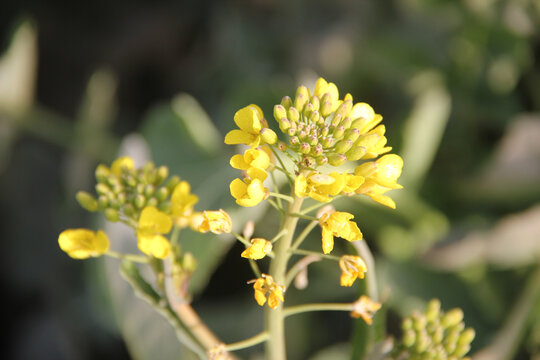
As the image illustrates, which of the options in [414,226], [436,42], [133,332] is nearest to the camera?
[133,332]

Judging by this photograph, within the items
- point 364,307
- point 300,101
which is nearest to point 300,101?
point 300,101

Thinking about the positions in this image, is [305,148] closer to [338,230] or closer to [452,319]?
[338,230]

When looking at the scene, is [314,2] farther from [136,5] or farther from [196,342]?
[196,342]

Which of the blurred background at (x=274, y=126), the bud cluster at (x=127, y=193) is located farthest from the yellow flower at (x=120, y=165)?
the blurred background at (x=274, y=126)

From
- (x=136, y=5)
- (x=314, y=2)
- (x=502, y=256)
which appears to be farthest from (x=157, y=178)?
(x=136, y=5)

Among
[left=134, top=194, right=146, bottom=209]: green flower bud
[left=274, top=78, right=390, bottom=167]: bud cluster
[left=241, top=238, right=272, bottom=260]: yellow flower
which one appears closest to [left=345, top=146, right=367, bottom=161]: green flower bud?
[left=274, top=78, right=390, bottom=167]: bud cluster

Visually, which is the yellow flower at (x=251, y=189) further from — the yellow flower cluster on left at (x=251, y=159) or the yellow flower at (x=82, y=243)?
the yellow flower at (x=82, y=243)

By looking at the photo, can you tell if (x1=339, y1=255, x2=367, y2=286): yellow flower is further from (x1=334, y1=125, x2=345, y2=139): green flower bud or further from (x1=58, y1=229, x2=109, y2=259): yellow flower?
(x1=58, y1=229, x2=109, y2=259): yellow flower

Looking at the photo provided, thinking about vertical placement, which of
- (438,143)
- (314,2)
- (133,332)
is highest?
(314,2)
